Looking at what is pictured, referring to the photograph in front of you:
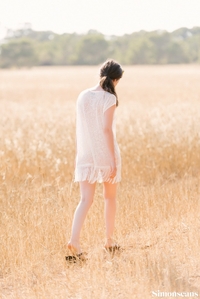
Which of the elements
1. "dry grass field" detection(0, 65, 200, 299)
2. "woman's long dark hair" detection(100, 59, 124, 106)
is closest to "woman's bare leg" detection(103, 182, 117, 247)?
"dry grass field" detection(0, 65, 200, 299)

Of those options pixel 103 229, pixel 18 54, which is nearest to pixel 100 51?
pixel 18 54

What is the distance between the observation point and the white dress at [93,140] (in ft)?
16.2

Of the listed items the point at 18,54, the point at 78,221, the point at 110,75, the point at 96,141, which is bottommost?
the point at 18,54

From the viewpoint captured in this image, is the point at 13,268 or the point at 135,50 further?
the point at 135,50

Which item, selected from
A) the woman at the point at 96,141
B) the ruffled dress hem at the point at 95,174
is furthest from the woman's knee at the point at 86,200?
the ruffled dress hem at the point at 95,174

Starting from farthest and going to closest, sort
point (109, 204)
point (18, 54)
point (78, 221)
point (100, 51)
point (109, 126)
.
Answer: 1. point (100, 51)
2. point (18, 54)
3. point (109, 204)
4. point (78, 221)
5. point (109, 126)

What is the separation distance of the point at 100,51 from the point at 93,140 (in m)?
95.7

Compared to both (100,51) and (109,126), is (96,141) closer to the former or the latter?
(109,126)

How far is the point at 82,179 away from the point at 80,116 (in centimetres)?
51

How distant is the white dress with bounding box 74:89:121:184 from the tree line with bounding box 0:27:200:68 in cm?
8855

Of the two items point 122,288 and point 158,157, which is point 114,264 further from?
point 158,157

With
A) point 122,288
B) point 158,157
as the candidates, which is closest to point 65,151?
point 158,157

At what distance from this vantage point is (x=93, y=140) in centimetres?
499

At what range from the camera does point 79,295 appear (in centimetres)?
441
